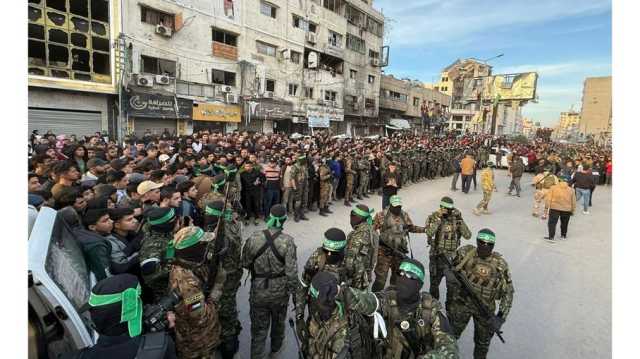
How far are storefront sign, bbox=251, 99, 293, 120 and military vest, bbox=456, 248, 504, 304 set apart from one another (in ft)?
67.5

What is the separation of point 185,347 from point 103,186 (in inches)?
120

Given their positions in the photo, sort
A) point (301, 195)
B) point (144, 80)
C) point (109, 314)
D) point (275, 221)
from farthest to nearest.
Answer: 1. point (144, 80)
2. point (301, 195)
3. point (275, 221)
4. point (109, 314)

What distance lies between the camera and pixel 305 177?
8812mm

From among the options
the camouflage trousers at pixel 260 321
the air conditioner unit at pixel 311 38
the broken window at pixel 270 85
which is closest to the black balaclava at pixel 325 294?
the camouflage trousers at pixel 260 321

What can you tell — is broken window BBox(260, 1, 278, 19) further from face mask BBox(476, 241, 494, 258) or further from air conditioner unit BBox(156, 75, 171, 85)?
face mask BBox(476, 241, 494, 258)

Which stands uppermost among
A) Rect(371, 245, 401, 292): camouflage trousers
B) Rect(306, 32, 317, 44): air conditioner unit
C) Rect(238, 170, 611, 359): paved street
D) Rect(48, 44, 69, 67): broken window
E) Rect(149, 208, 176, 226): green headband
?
Rect(306, 32, 317, 44): air conditioner unit

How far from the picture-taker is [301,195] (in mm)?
8875

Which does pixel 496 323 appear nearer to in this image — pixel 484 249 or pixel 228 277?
pixel 484 249

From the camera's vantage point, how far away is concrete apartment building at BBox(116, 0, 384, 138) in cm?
1742

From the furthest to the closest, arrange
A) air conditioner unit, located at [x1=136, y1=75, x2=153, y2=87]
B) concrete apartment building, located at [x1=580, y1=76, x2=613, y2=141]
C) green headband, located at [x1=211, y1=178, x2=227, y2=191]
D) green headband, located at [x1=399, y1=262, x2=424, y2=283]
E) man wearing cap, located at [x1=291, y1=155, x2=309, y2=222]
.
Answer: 1. concrete apartment building, located at [x1=580, y1=76, x2=613, y2=141]
2. air conditioner unit, located at [x1=136, y1=75, x2=153, y2=87]
3. man wearing cap, located at [x1=291, y1=155, x2=309, y2=222]
4. green headband, located at [x1=211, y1=178, x2=227, y2=191]
5. green headband, located at [x1=399, y1=262, x2=424, y2=283]

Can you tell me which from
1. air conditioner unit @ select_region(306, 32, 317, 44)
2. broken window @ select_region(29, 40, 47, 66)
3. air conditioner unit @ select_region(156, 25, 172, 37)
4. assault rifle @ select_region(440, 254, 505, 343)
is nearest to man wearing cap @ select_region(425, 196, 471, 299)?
assault rifle @ select_region(440, 254, 505, 343)

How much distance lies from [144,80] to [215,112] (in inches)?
182

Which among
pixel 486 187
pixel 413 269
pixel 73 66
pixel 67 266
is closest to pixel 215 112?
pixel 73 66
